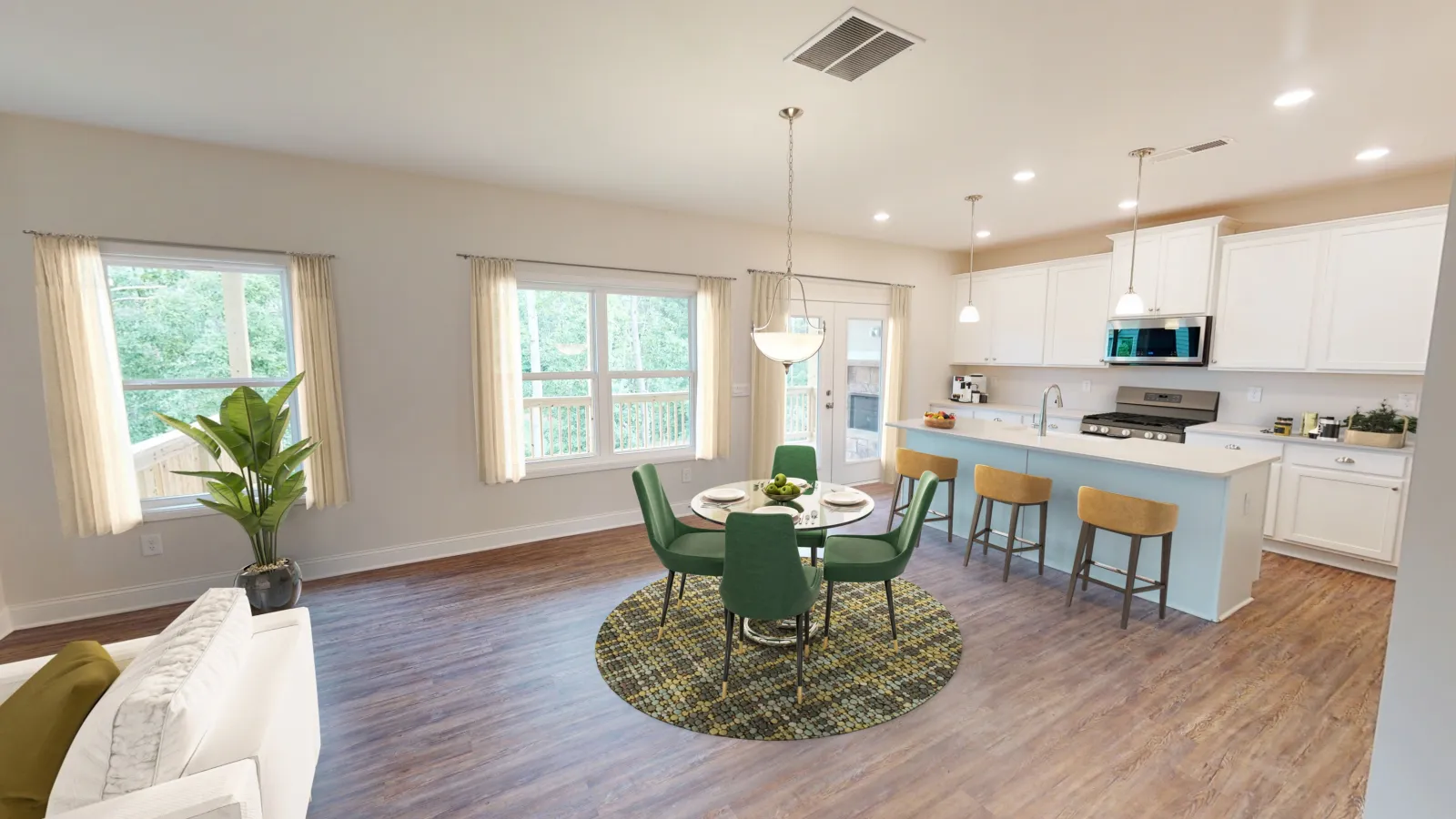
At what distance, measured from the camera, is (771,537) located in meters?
2.30

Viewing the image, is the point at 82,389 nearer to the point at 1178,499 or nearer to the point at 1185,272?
the point at 1178,499

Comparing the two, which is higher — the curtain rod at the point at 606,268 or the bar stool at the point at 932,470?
the curtain rod at the point at 606,268

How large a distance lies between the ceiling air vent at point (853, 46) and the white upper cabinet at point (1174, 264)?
3444 millimetres

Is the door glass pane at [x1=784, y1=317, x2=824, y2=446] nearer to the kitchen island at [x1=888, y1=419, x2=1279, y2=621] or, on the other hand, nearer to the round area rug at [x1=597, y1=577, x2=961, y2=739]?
the kitchen island at [x1=888, y1=419, x2=1279, y2=621]

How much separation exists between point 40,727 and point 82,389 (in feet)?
8.83

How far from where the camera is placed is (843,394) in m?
6.22

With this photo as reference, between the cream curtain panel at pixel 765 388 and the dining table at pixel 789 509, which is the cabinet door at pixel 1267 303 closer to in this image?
the cream curtain panel at pixel 765 388

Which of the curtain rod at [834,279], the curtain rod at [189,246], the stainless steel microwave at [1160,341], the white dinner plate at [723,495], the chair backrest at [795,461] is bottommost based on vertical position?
the white dinner plate at [723,495]

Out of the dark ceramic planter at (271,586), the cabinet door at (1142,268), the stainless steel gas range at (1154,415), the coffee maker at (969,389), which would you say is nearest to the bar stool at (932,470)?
the stainless steel gas range at (1154,415)

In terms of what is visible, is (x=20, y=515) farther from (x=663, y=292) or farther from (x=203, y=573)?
(x=663, y=292)

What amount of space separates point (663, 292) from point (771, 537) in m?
3.22

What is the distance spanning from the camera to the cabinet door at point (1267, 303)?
417cm

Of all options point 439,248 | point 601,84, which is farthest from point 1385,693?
point 439,248

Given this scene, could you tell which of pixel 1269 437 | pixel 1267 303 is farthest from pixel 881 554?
pixel 1267 303
